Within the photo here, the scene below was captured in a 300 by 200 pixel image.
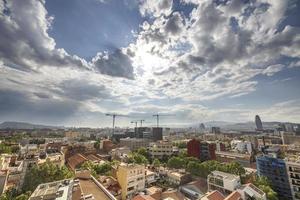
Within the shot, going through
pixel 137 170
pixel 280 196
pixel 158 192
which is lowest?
pixel 280 196

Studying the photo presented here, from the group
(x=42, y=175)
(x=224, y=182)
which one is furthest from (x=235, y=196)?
(x=42, y=175)

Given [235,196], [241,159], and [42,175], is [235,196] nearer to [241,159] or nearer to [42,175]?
[42,175]

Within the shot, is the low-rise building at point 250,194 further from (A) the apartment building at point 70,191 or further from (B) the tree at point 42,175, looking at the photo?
(B) the tree at point 42,175

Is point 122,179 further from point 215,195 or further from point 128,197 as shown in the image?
point 215,195

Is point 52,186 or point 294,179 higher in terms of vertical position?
point 52,186

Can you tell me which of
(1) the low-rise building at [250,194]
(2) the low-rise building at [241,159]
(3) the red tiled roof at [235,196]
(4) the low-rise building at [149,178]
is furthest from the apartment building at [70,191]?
(2) the low-rise building at [241,159]

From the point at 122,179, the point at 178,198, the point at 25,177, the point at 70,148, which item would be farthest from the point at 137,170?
the point at 70,148
